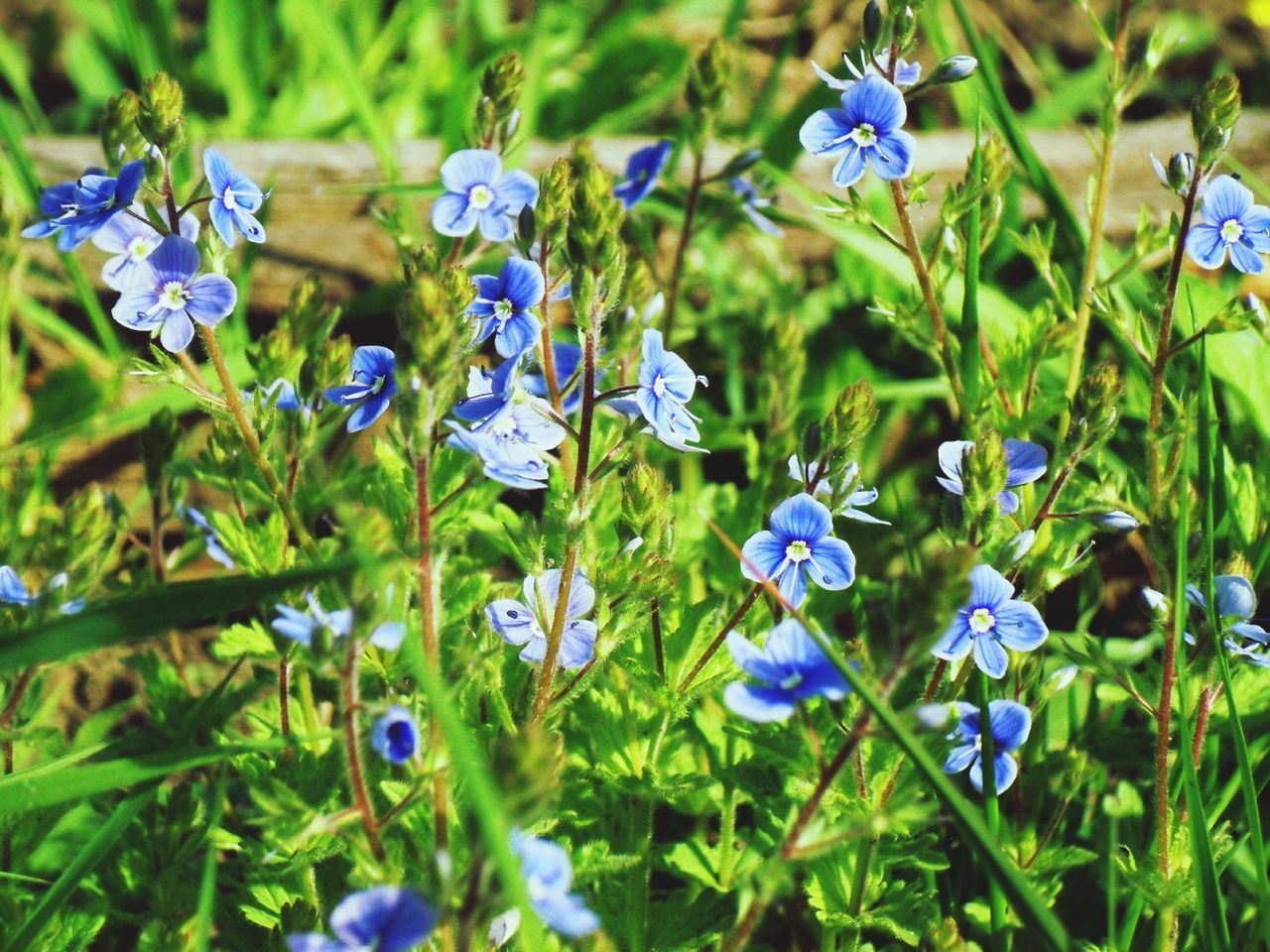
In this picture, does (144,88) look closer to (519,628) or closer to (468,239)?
(519,628)

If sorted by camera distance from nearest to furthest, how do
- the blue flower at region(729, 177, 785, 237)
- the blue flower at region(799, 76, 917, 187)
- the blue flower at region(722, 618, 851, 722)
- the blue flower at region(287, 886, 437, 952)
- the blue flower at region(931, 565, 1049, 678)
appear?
the blue flower at region(287, 886, 437, 952) → the blue flower at region(722, 618, 851, 722) → the blue flower at region(931, 565, 1049, 678) → the blue flower at region(799, 76, 917, 187) → the blue flower at region(729, 177, 785, 237)

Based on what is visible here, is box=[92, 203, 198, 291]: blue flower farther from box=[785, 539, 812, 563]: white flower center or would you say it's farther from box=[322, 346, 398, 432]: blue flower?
box=[785, 539, 812, 563]: white flower center

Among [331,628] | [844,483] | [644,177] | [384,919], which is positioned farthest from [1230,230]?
[384,919]

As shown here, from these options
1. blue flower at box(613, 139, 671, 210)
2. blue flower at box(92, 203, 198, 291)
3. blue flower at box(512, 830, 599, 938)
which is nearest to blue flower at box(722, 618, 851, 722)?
blue flower at box(512, 830, 599, 938)

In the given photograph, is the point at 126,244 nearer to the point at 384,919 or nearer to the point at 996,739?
the point at 384,919

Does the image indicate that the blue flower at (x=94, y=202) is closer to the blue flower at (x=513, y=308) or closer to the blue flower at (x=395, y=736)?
the blue flower at (x=513, y=308)

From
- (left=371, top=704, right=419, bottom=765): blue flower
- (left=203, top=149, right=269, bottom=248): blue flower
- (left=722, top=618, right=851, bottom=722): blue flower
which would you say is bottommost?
(left=371, top=704, right=419, bottom=765): blue flower

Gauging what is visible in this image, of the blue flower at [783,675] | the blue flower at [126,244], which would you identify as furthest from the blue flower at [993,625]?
the blue flower at [126,244]
